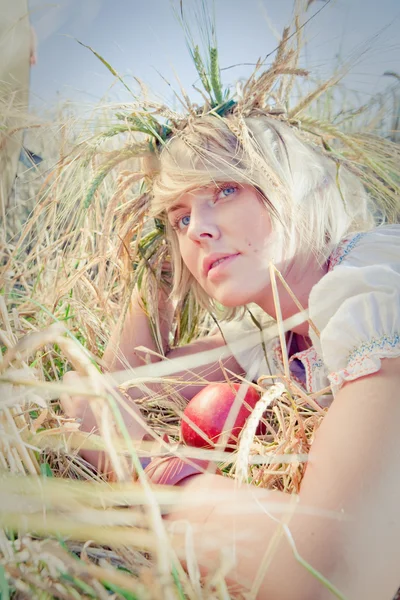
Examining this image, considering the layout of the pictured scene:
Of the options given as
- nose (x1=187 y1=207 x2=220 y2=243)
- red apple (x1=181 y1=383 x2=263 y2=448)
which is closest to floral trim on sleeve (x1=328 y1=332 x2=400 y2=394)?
red apple (x1=181 y1=383 x2=263 y2=448)

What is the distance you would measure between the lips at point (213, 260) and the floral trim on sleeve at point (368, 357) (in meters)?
0.50

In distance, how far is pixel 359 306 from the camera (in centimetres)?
116

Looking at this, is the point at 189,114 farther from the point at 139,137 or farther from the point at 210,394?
the point at 210,394

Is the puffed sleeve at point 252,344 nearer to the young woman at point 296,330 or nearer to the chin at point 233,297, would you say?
the young woman at point 296,330

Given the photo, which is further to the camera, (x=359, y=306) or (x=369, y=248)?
(x=369, y=248)

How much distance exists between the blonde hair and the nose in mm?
89

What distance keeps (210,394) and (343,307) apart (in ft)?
1.73

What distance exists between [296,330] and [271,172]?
22.2 inches

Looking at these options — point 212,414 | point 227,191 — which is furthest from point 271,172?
point 212,414

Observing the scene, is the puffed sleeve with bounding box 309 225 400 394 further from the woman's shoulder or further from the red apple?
the red apple

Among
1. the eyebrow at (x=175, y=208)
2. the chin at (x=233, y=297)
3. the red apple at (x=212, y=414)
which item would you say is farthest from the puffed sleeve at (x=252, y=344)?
the eyebrow at (x=175, y=208)

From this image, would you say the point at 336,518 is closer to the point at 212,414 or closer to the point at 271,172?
the point at 212,414

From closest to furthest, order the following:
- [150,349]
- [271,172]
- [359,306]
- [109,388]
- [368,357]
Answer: [109,388], [368,357], [359,306], [271,172], [150,349]

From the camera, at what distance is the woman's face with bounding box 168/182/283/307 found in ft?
4.80
